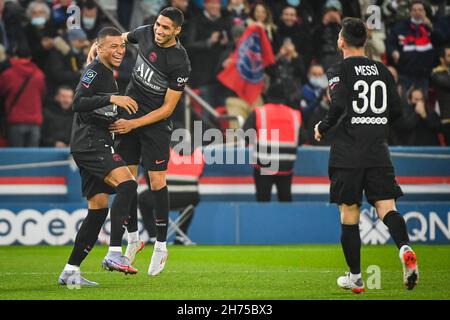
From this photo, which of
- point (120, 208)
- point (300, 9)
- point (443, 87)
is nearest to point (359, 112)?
point (120, 208)

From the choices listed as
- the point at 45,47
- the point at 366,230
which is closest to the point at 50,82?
the point at 45,47

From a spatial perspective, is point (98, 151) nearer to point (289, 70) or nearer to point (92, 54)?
point (92, 54)

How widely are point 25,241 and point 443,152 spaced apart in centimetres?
677

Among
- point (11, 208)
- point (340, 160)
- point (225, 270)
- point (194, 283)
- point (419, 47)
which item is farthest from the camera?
point (419, 47)

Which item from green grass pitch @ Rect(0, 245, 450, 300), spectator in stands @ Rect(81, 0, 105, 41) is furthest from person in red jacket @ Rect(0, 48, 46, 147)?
green grass pitch @ Rect(0, 245, 450, 300)

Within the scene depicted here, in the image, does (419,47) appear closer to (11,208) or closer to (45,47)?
(45,47)

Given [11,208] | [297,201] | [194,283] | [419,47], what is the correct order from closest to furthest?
[194,283] < [11,208] < [297,201] < [419,47]

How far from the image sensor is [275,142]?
16.6m

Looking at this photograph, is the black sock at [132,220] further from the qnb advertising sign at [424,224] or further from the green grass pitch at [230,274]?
the qnb advertising sign at [424,224]

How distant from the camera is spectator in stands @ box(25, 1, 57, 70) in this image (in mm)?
17375

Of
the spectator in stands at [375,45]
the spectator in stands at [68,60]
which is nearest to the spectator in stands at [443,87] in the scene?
the spectator in stands at [375,45]

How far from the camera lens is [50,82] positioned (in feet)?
57.1

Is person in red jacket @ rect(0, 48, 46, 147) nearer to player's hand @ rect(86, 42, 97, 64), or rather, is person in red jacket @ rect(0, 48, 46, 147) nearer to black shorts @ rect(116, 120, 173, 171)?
black shorts @ rect(116, 120, 173, 171)

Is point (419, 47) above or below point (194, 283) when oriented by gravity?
above
